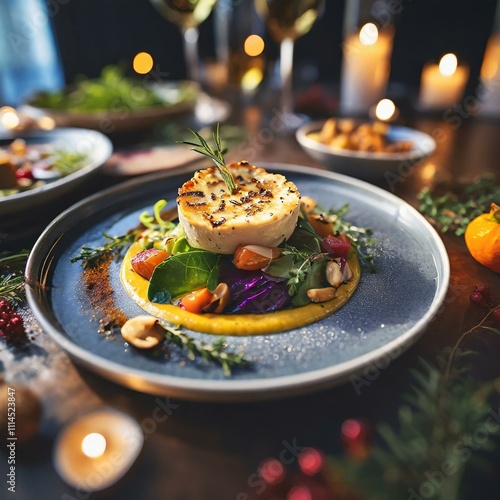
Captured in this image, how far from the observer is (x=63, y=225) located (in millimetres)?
1934

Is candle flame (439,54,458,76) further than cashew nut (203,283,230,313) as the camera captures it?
Yes

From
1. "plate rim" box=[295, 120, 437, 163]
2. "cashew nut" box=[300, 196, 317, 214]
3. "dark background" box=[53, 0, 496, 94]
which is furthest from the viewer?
"dark background" box=[53, 0, 496, 94]

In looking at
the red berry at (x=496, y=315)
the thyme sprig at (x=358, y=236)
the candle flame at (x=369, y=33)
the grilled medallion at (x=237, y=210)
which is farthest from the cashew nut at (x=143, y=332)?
the candle flame at (x=369, y=33)

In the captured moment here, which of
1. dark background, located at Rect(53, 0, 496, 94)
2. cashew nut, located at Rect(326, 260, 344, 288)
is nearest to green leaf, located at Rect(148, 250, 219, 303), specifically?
cashew nut, located at Rect(326, 260, 344, 288)

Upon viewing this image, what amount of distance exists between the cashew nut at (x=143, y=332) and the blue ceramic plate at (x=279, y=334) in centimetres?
3

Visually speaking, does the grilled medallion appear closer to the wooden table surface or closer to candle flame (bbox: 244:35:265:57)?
the wooden table surface

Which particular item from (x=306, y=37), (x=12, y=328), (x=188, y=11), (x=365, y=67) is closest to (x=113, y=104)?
(x=188, y=11)

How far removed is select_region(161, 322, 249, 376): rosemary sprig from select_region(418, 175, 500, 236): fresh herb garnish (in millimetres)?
1335

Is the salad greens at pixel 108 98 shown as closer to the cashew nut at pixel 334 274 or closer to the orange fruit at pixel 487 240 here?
the cashew nut at pixel 334 274

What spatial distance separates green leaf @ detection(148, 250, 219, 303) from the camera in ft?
5.21

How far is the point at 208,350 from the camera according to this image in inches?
50.9

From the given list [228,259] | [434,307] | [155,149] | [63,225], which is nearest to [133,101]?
[155,149]

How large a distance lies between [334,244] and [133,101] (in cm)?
274

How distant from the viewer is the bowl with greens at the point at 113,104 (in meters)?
3.27
